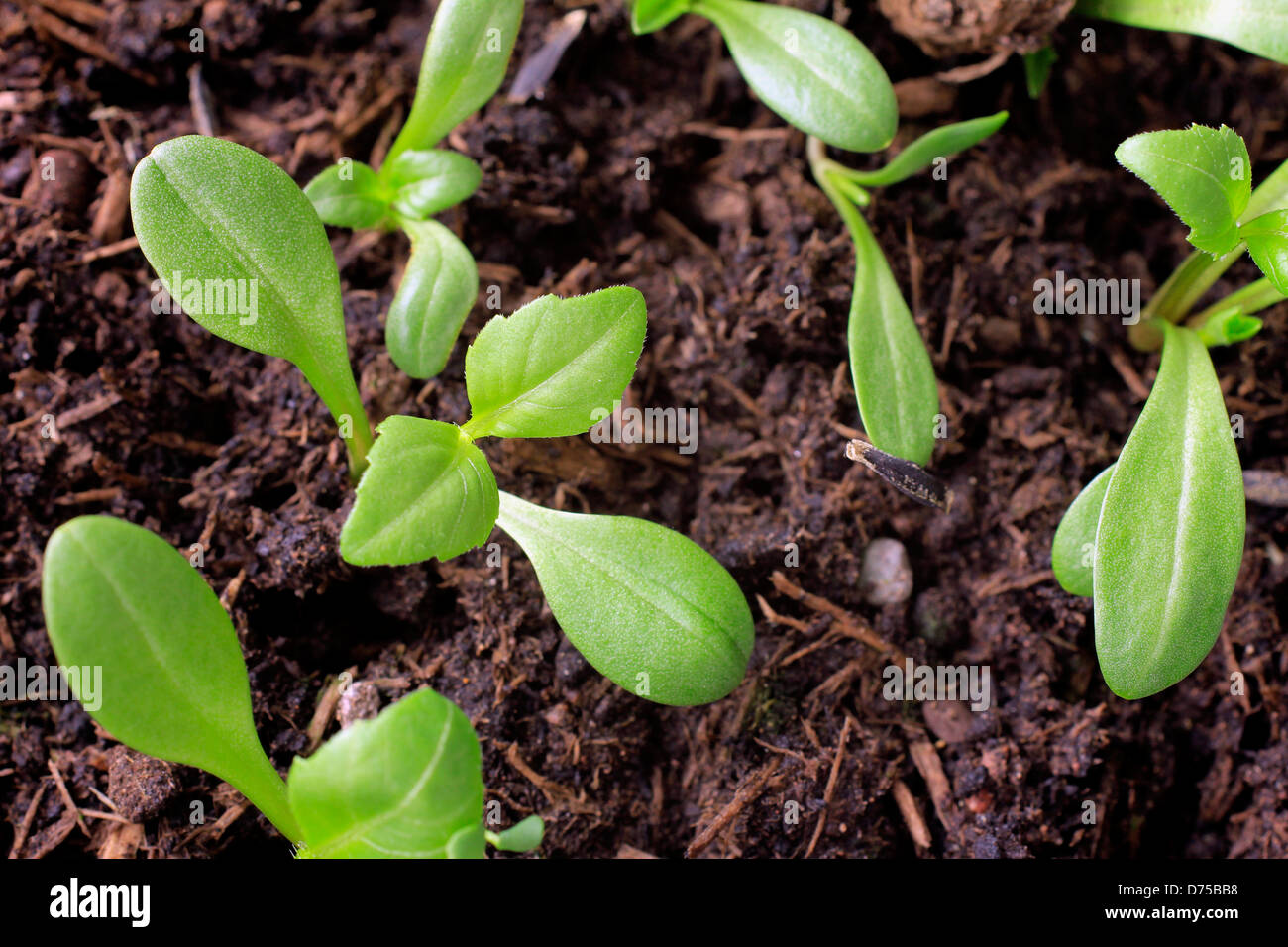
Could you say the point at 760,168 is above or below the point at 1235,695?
above

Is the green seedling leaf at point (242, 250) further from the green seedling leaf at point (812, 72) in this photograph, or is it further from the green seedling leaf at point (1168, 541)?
the green seedling leaf at point (1168, 541)

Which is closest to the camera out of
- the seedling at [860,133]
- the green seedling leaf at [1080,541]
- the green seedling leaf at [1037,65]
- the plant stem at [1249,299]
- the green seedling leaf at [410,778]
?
the green seedling leaf at [410,778]

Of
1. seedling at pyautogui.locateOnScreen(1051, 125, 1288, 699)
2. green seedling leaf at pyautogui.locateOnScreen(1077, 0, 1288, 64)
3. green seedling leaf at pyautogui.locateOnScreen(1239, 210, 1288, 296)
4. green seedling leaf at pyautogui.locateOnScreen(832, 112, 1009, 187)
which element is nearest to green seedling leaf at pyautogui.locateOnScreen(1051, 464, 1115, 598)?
seedling at pyautogui.locateOnScreen(1051, 125, 1288, 699)

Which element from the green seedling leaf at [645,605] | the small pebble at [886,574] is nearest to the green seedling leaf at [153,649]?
the green seedling leaf at [645,605]

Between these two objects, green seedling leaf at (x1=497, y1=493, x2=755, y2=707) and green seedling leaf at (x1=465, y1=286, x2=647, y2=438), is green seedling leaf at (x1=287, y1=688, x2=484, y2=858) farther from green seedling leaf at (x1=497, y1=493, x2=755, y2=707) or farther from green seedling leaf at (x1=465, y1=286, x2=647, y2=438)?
green seedling leaf at (x1=465, y1=286, x2=647, y2=438)

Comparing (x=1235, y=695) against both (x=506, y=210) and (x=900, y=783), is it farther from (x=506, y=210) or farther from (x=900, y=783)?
(x=506, y=210)
